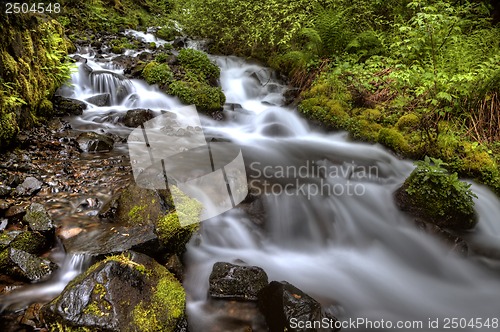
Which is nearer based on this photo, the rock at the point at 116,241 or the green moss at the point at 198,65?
the rock at the point at 116,241

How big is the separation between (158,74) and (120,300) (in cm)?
788

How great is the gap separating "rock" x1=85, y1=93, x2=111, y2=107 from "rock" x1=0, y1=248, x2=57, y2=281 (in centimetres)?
584

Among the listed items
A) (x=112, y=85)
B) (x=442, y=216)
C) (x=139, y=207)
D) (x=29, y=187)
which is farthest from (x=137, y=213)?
(x=112, y=85)

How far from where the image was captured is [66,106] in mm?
6734

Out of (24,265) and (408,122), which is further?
(408,122)

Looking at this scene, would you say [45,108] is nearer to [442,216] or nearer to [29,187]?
[29,187]

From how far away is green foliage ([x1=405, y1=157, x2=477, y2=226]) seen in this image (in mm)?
4371

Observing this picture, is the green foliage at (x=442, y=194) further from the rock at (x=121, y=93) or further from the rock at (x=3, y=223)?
the rock at (x=121, y=93)

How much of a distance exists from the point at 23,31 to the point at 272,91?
21.7 feet

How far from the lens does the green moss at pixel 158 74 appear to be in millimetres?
8797

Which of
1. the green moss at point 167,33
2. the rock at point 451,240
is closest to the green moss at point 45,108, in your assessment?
the rock at point 451,240

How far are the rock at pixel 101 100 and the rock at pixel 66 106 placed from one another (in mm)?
585

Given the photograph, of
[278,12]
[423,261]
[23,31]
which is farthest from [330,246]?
[278,12]

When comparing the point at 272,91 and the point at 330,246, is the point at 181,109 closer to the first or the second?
the point at 272,91
